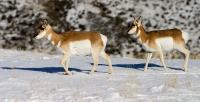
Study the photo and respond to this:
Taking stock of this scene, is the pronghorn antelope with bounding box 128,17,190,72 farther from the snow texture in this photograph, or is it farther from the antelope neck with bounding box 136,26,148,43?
the snow texture

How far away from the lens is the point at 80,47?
16.8 meters

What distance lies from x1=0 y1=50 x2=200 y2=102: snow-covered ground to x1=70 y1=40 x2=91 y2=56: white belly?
2.08 feet

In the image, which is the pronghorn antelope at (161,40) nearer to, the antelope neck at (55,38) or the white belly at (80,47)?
the white belly at (80,47)

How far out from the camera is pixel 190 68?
18.3 metres

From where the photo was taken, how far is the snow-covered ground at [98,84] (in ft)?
40.0

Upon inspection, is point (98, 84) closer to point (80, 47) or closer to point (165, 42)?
point (80, 47)

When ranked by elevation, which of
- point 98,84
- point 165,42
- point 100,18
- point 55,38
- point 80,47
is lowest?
point 100,18

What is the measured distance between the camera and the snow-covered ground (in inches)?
480

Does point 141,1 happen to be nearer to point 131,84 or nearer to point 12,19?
point 12,19

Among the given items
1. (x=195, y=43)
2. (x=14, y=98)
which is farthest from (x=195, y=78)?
(x=195, y=43)

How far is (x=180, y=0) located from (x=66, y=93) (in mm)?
20900

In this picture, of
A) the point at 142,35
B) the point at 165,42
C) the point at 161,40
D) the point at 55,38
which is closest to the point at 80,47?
the point at 55,38

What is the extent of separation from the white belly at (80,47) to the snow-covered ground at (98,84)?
635 millimetres

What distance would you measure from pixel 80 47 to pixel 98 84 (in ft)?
8.91
